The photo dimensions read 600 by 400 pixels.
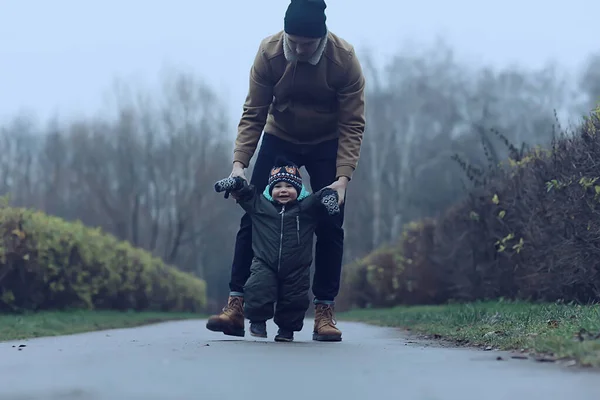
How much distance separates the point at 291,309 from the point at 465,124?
36328 millimetres

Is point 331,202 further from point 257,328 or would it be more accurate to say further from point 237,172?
point 257,328

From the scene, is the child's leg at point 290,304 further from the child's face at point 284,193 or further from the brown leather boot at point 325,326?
the child's face at point 284,193

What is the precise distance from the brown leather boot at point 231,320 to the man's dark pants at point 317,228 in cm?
13

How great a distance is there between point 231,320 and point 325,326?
0.69m

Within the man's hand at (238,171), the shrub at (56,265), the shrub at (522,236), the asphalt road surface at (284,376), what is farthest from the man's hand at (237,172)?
the shrub at (56,265)

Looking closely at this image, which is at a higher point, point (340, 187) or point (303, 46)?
point (303, 46)

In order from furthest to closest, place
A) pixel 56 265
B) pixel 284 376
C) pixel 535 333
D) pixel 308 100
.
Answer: pixel 56 265
pixel 308 100
pixel 535 333
pixel 284 376

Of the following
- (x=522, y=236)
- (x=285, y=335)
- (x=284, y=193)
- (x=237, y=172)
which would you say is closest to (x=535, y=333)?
(x=285, y=335)

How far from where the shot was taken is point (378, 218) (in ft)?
140

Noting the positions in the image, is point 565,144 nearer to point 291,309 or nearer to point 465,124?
point 291,309

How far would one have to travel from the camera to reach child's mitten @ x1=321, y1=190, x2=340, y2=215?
243 inches

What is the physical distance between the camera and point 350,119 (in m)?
6.72

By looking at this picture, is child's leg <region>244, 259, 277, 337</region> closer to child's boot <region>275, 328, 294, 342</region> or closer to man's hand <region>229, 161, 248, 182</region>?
child's boot <region>275, 328, 294, 342</region>

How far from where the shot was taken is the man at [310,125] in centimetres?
643
